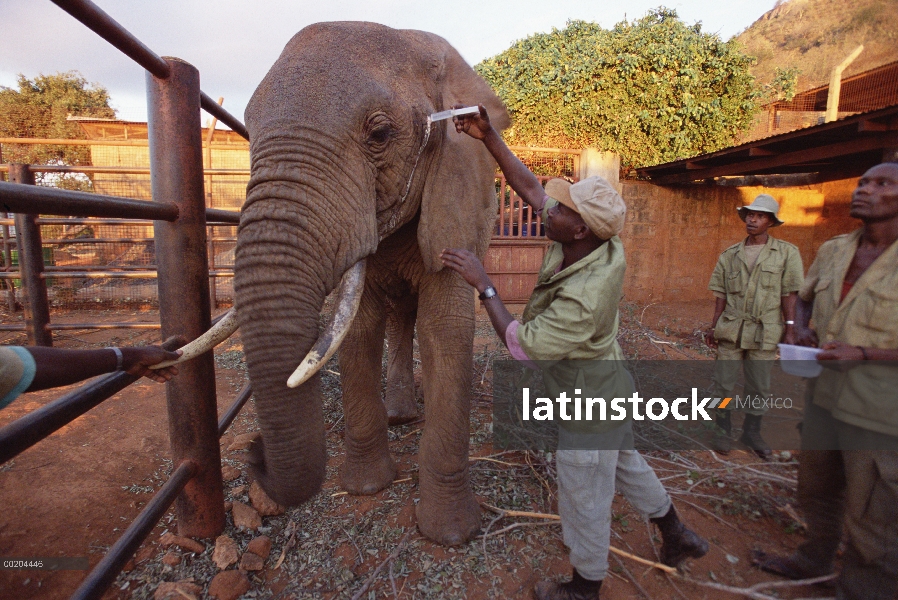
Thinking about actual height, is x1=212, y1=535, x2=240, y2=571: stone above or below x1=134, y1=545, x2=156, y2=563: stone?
above

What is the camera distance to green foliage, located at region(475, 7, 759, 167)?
10211 millimetres

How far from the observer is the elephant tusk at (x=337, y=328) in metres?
1.82

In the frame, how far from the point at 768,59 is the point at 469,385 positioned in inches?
2051

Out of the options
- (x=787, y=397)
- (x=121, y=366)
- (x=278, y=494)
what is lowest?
(x=787, y=397)

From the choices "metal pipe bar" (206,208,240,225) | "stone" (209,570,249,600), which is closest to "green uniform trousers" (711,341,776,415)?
"stone" (209,570,249,600)

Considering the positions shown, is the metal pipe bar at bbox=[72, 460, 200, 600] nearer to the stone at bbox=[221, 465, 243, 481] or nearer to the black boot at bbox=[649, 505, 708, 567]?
the stone at bbox=[221, 465, 243, 481]

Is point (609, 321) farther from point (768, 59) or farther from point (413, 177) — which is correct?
point (768, 59)

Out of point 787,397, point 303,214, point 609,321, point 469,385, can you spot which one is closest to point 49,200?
point 303,214

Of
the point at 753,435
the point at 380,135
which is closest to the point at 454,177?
the point at 380,135

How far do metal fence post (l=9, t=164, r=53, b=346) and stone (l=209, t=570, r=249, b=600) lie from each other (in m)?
4.01

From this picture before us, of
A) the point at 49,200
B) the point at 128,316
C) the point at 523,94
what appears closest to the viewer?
the point at 49,200

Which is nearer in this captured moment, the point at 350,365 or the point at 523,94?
the point at 350,365

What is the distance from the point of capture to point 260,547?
2.49m

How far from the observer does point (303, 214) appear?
6.53ft
